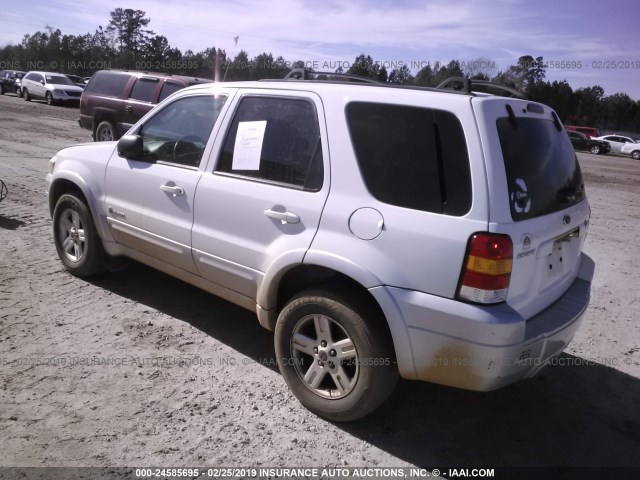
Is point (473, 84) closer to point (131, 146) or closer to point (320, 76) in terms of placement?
point (320, 76)

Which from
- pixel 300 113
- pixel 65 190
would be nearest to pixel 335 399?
pixel 300 113

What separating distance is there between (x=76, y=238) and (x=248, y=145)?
7.32 feet

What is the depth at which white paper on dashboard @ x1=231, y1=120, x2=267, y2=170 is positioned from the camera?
134 inches

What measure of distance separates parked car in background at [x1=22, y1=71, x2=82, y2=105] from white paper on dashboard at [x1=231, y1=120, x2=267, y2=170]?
28809 millimetres

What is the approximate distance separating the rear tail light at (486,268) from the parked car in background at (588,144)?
36715 millimetres

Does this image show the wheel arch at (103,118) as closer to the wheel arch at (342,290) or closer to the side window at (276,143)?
the side window at (276,143)

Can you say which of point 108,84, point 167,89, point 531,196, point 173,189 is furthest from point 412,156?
point 108,84

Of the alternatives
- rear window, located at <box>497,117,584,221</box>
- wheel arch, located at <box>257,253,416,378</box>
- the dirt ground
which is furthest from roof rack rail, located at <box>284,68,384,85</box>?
the dirt ground

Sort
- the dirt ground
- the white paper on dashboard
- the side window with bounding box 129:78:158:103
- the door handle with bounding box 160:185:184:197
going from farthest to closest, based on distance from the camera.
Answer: the side window with bounding box 129:78:158:103 → the door handle with bounding box 160:185:184:197 → the white paper on dashboard → the dirt ground

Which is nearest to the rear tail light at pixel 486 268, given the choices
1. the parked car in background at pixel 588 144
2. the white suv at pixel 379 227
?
the white suv at pixel 379 227

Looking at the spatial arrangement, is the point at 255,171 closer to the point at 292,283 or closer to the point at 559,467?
the point at 292,283

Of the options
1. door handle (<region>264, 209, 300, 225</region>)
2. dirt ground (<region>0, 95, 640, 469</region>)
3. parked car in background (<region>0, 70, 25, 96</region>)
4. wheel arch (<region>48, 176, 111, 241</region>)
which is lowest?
dirt ground (<region>0, 95, 640, 469</region>)

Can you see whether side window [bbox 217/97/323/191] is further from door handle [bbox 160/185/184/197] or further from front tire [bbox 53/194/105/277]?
front tire [bbox 53/194/105/277]

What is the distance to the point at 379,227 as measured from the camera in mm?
2711
